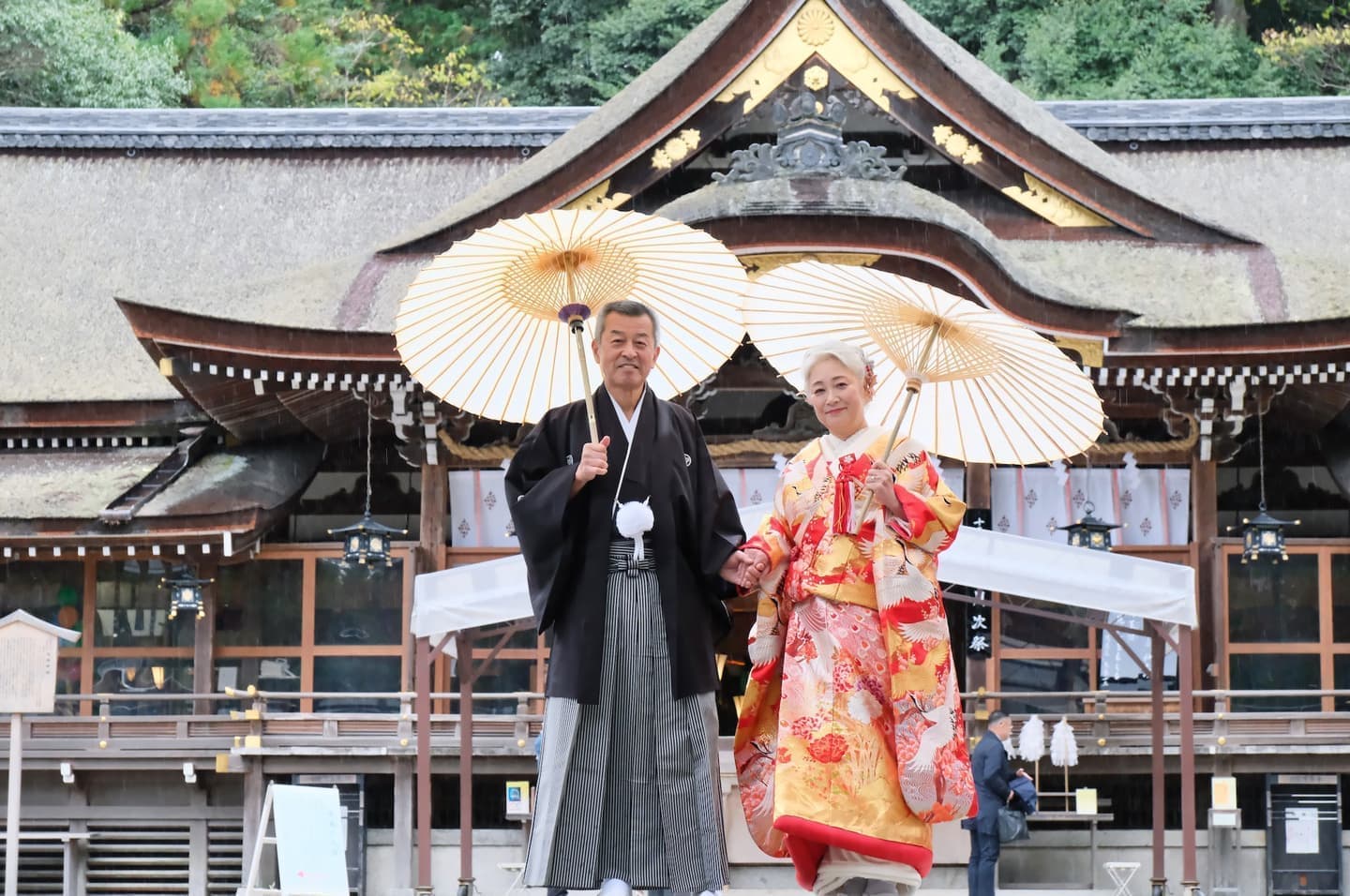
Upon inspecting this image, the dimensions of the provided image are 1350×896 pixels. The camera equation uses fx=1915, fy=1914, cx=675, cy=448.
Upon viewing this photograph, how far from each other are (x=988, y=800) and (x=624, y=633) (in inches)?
257

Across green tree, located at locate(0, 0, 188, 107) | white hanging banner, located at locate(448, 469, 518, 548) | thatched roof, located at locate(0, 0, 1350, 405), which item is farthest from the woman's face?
green tree, located at locate(0, 0, 188, 107)

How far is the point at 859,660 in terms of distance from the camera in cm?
559

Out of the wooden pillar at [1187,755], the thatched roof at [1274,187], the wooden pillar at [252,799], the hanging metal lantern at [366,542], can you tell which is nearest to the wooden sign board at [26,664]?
the wooden pillar at [252,799]

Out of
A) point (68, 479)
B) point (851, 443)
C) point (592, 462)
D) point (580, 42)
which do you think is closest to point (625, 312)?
point (592, 462)

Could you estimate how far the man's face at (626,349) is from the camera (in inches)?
221

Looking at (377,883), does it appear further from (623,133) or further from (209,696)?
(623,133)

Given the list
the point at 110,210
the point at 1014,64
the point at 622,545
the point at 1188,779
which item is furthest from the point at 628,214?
the point at 1014,64

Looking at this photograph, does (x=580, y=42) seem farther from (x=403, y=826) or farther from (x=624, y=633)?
(x=624, y=633)

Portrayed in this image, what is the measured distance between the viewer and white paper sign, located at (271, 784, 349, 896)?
11930 mm

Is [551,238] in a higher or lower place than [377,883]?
higher

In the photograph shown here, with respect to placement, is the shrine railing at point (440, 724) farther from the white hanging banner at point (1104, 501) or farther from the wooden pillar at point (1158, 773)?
the wooden pillar at point (1158, 773)

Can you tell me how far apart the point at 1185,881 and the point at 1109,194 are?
18.4ft

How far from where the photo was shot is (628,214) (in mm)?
6180

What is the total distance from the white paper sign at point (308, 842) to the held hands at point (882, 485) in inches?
290
